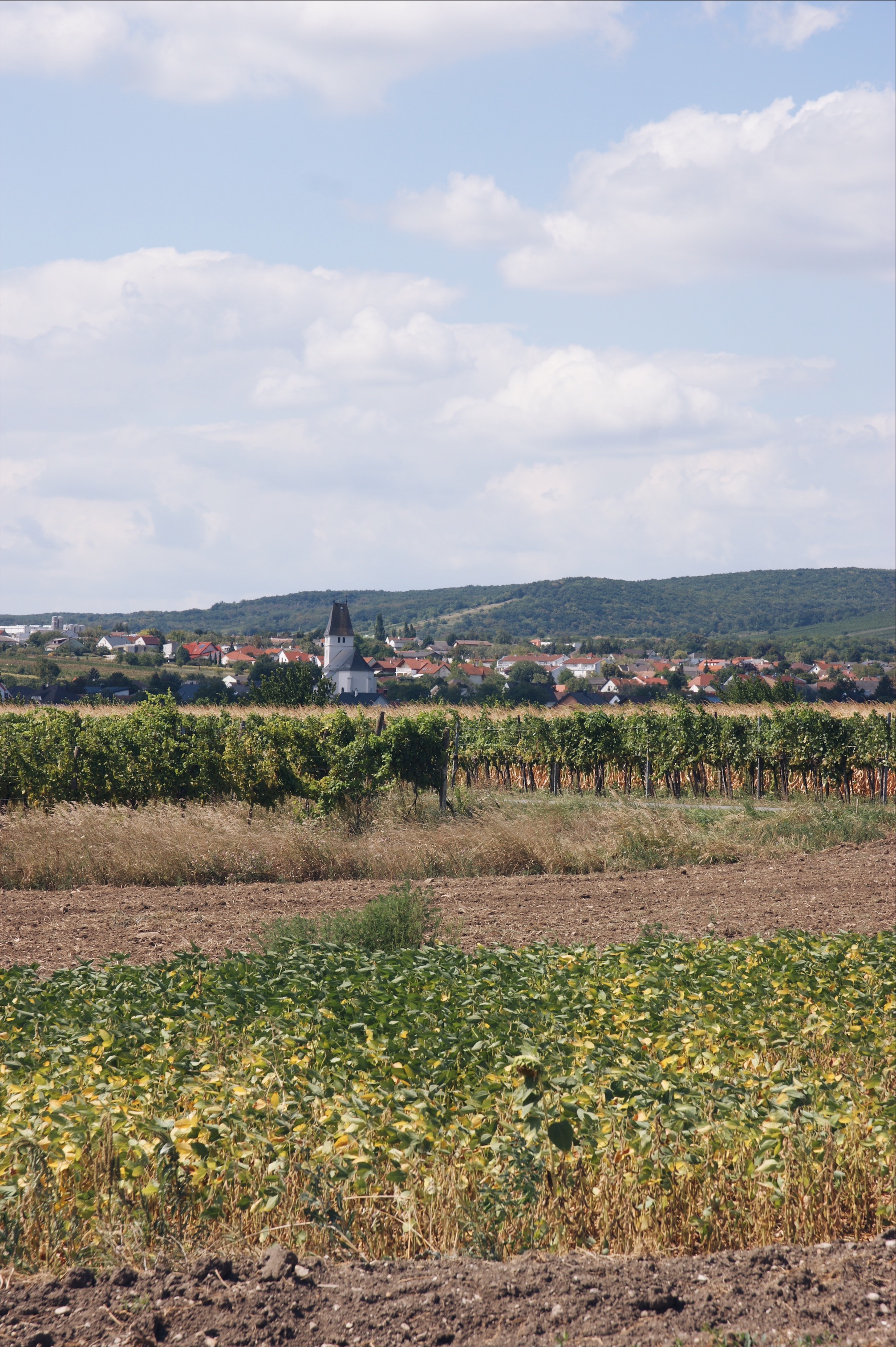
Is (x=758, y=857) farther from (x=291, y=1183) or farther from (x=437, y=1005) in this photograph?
(x=291, y=1183)

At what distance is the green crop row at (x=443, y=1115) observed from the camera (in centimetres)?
388

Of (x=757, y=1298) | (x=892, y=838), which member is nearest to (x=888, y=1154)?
(x=757, y=1298)

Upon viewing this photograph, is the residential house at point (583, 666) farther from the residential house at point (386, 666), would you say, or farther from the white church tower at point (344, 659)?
the white church tower at point (344, 659)

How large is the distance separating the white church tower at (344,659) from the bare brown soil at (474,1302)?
250 ft

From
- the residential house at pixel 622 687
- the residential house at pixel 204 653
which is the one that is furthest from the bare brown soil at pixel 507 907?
the residential house at pixel 204 653

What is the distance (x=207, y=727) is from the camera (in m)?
16.4

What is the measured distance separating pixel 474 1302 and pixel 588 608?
162209 millimetres

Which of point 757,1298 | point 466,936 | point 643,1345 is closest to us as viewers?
point 643,1345

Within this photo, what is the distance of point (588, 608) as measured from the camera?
536ft

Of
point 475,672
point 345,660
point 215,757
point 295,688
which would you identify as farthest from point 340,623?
point 215,757

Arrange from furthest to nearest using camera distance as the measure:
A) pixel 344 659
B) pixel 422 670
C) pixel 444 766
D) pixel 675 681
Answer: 1. pixel 422 670
2. pixel 344 659
3. pixel 675 681
4. pixel 444 766

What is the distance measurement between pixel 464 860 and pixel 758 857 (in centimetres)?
388

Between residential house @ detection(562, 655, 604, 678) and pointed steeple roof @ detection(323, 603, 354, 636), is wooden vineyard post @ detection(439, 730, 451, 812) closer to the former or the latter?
residential house @ detection(562, 655, 604, 678)

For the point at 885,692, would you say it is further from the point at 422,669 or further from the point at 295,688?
the point at 422,669
